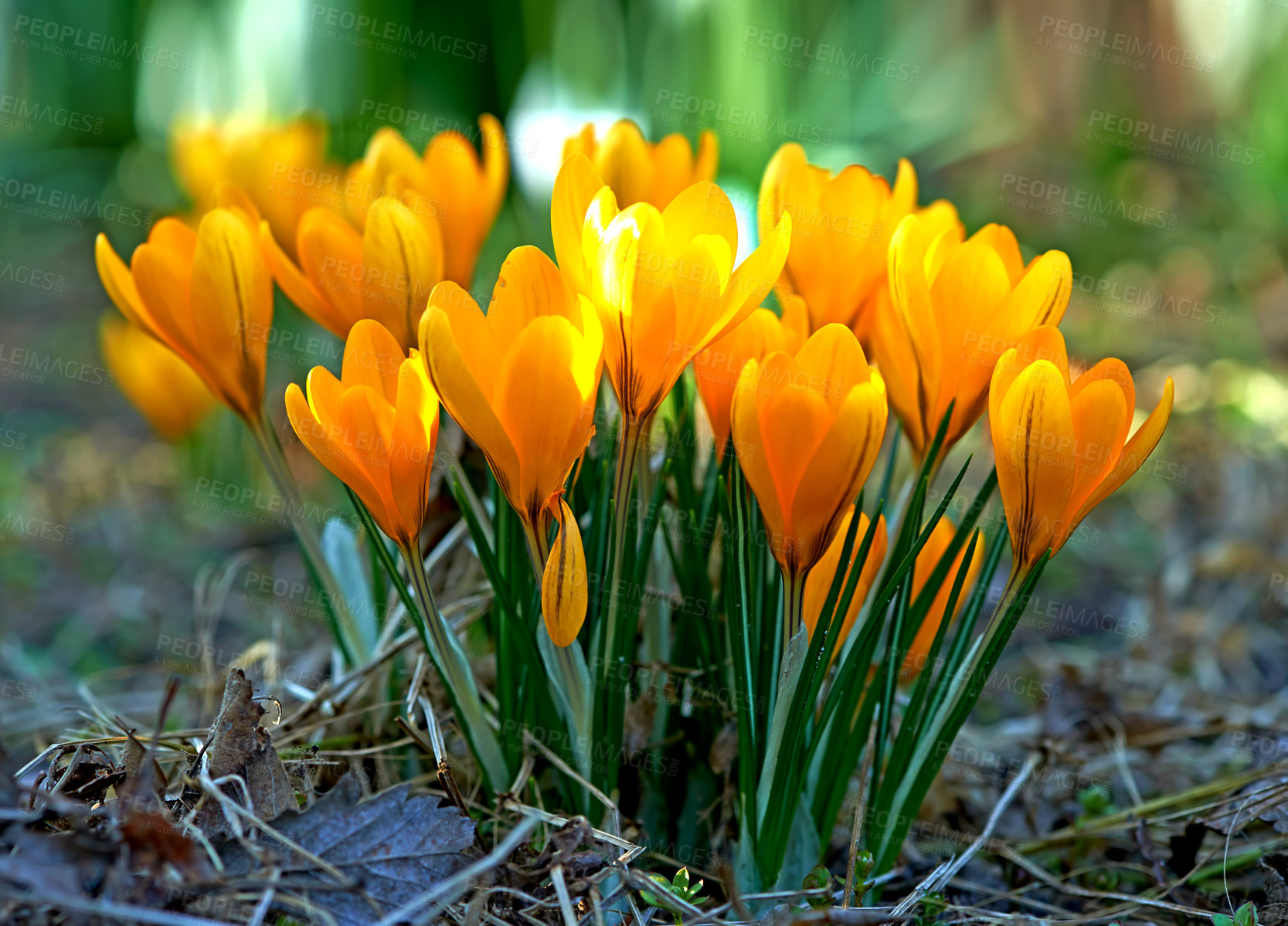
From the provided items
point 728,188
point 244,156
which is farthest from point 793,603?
point 728,188

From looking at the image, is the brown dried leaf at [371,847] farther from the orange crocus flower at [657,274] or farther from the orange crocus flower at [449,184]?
the orange crocus flower at [449,184]

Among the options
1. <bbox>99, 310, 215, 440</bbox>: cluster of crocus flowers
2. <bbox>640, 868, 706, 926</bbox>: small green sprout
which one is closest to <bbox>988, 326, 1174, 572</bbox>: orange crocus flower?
<bbox>640, 868, 706, 926</bbox>: small green sprout

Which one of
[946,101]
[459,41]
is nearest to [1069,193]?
[946,101]

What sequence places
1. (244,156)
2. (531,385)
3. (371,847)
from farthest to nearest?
1. (244,156)
2. (371,847)
3. (531,385)

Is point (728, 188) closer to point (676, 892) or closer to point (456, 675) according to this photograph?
point (456, 675)

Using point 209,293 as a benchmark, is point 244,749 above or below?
below

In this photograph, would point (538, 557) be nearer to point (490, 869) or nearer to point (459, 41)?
point (490, 869)
